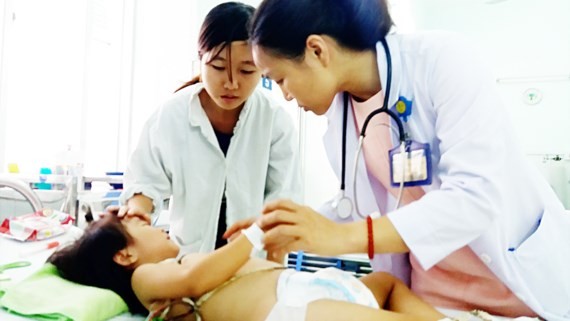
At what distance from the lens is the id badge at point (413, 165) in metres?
0.93

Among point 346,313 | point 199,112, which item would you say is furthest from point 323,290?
point 199,112

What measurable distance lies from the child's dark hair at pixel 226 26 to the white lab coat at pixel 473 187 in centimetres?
51

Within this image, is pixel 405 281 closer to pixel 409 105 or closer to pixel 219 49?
pixel 409 105

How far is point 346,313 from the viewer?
886 millimetres

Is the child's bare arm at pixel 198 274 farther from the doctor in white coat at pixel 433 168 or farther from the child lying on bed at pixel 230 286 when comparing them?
the doctor in white coat at pixel 433 168

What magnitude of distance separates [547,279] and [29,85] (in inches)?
120

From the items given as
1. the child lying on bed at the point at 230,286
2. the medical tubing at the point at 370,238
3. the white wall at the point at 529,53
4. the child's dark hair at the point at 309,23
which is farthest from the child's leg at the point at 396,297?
the white wall at the point at 529,53

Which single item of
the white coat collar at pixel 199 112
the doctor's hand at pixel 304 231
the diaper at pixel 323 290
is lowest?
the diaper at pixel 323 290

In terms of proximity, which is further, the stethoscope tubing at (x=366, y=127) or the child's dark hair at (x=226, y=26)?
the child's dark hair at (x=226, y=26)

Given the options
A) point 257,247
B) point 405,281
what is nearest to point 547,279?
point 405,281

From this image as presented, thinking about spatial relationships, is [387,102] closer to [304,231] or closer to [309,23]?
[309,23]

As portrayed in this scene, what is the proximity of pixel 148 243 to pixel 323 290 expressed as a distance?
23.5 inches

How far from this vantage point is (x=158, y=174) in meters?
1.58

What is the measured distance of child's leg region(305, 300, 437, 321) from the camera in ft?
2.88
